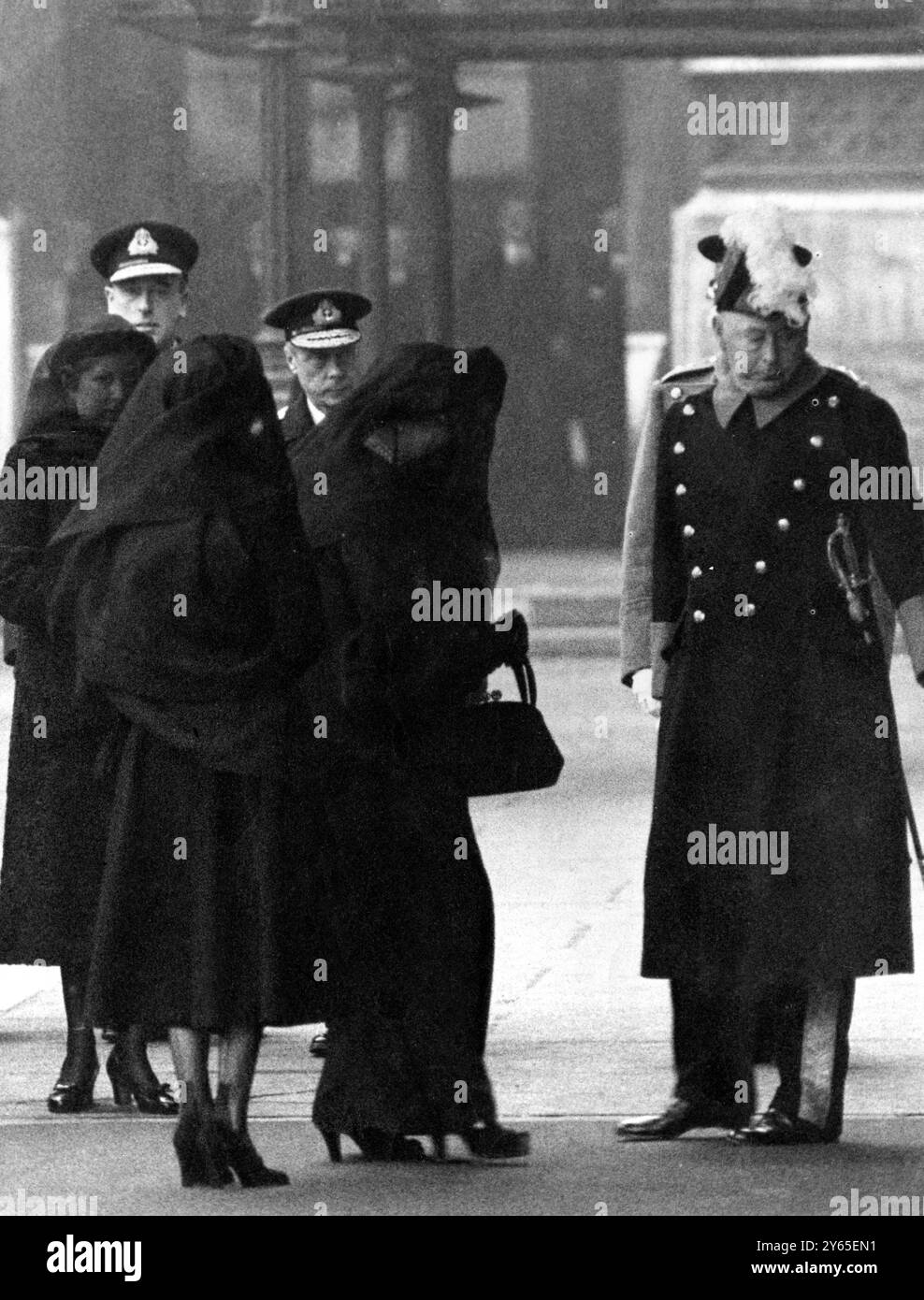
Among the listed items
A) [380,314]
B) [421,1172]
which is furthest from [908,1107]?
[380,314]

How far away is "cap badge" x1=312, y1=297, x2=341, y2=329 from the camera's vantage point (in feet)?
27.2

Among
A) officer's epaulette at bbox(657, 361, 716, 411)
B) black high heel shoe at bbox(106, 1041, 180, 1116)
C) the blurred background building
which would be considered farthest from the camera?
the blurred background building

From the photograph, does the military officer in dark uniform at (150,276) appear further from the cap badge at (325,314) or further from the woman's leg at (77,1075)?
the woman's leg at (77,1075)

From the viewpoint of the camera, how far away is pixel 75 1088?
7434mm

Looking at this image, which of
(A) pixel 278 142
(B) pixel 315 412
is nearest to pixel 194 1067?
(B) pixel 315 412

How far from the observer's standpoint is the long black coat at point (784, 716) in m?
7.00

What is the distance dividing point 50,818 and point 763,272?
216 cm

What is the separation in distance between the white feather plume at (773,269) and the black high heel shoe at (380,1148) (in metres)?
1.91

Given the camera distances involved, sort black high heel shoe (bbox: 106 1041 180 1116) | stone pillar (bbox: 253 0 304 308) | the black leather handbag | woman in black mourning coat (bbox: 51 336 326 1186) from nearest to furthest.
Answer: woman in black mourning coat (bbox: 51 336 326 1186), the black leather handbag, black high heel shoe (bbox: 106 1041 180 1116), stone pillar (bbox: 253 0 304 308)

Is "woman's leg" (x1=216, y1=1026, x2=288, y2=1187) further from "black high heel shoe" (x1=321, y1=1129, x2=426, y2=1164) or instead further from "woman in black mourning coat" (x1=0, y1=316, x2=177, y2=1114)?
"woman in black mourning coat" (x1=0, y1=316, x2=177, y2=1114)

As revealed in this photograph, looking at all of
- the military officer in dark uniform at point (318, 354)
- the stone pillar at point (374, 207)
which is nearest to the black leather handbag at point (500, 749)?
the military officer in dark uniform at point (318, 354)

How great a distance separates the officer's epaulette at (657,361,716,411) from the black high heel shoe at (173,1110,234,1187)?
6.40 ft

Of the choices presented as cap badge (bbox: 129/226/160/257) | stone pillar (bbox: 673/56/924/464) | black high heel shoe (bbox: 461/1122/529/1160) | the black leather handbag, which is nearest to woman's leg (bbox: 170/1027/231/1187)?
black high heel shoe (bbox: 461/1122/529/1160)

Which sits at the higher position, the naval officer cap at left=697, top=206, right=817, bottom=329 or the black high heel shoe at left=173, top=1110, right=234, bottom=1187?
the naval officer cap at left=697, top=206, right=817, bottom=329
